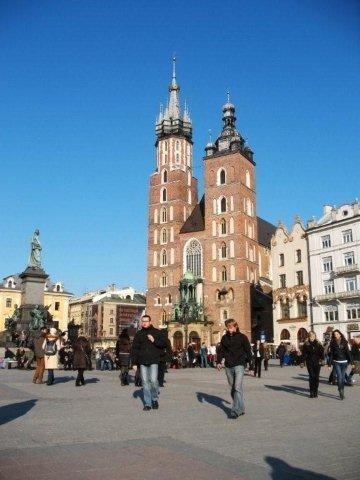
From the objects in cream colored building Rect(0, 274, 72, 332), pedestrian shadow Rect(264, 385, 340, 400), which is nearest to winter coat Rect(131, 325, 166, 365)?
pedestrian shadow Rect(264, 385, 340, 400)

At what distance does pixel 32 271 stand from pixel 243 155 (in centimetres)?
4196

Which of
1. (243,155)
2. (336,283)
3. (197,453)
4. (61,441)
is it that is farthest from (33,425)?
(243,155)

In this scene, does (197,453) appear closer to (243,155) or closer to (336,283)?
(336,283)

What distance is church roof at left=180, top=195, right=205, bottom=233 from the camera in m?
66.5

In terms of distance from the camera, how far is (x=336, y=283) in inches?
1751

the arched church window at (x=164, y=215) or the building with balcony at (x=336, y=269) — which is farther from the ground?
the arched church window at (x=164, y=215)

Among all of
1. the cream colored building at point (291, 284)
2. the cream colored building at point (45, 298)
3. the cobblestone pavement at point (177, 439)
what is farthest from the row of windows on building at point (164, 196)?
the cobblestone pavement at point (177, 439)

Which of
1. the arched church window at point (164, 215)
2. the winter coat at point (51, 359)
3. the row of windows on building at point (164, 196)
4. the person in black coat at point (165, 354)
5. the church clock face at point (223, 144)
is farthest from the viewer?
the row of windows on building at point (164, 196)

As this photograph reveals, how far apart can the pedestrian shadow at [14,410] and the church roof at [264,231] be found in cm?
6140

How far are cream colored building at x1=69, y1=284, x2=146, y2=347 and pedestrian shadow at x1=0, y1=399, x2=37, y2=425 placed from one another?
8528 centimetres

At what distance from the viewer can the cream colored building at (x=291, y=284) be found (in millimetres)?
48344

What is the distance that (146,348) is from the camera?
9.78 m

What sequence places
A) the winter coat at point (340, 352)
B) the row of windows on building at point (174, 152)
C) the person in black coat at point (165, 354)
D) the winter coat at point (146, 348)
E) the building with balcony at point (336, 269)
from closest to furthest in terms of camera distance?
1. the winter coat at point (146, 348)
2. the person in black coat at point (165, 354)
3. the winter coat at point (340, 352)
4. the building with balcony at point (336, 269)
5. the row of windows on building at point (174, 152)

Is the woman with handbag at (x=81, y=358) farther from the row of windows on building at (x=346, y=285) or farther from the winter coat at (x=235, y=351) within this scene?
the row of windows on building at (x=346, y=285)
